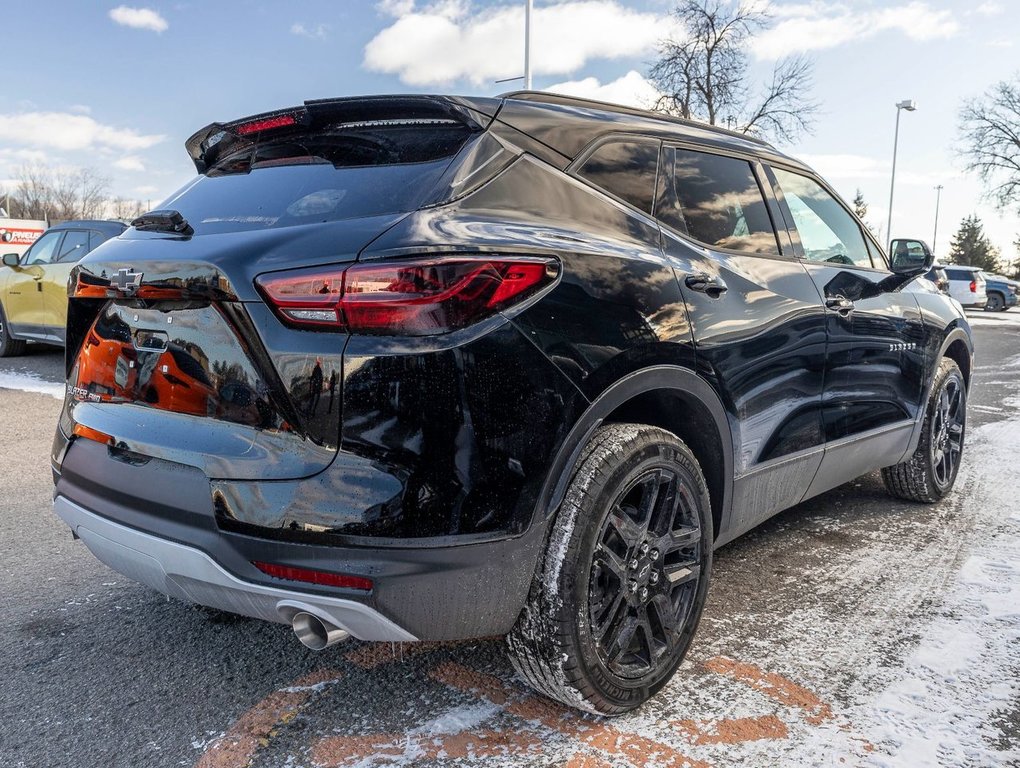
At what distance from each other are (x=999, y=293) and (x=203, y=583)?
1451 inches

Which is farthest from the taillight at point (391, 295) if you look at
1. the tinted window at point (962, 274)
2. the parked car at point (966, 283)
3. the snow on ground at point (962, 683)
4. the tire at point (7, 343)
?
the tinted window at point (962, 274)

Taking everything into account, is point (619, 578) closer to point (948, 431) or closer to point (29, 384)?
point (948, 431)

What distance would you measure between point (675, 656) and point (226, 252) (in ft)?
5.53

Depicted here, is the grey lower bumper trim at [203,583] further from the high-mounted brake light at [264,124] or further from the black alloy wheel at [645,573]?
the high-mounted brake light at [264,124]

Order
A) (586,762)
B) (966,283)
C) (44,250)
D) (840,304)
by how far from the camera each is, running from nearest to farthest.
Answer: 1. (586,762)
2. (840,304)
3. (44,250)
4. (966,283)

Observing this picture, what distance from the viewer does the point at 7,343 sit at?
9.96 meters

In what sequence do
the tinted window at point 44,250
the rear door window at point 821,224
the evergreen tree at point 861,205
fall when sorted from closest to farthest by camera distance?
1. the rear door window at point 821,224
2. the tinted window at point 44,250
3. the evergreen tree at point 861,205

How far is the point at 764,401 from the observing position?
Result: 2727 millimetres

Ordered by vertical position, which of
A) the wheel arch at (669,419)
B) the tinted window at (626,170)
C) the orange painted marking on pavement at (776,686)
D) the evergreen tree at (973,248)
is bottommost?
the orange painted marking on pavement at (776,686)

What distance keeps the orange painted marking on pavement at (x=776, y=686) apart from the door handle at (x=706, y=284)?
1163 mm

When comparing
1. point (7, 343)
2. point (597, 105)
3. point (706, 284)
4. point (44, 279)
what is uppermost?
point (597, 105)

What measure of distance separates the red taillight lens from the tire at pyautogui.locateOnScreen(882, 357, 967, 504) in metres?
3.42

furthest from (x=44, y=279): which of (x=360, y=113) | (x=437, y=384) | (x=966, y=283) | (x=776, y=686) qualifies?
(x=966, y=283)

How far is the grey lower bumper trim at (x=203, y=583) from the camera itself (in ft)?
5.88
